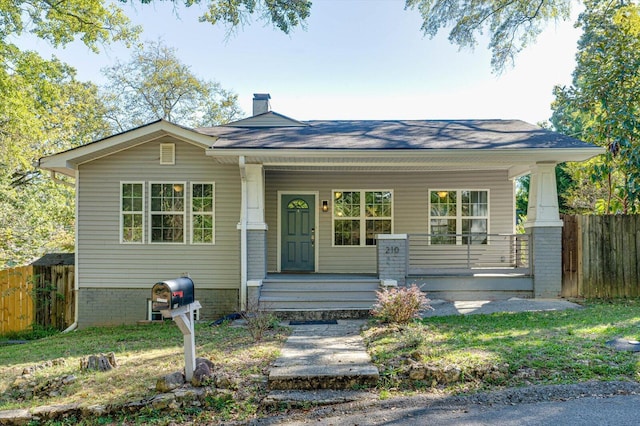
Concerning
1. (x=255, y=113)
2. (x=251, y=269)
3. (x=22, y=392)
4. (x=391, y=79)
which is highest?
(x=391, y=79)

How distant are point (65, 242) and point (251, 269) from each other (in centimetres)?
1146

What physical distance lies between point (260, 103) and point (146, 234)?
6102 millimetres

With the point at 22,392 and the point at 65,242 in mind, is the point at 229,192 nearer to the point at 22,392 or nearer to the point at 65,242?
the point at 22,392

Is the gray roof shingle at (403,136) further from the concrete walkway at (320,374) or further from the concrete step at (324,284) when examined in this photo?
the concrete walkway at (320,374)

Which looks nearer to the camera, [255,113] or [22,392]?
[22,392]

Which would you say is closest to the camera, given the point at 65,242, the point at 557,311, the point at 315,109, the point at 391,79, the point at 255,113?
the point at 557,311

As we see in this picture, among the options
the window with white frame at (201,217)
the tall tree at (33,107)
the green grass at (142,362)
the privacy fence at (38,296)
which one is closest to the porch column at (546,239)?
the green grass at (142,362)

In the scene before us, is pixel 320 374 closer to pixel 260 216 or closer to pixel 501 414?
pixel 501 414

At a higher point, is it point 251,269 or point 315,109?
point 315,109

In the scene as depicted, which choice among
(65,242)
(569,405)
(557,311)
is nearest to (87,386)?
(569,405)

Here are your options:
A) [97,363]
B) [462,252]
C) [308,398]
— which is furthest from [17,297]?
[462,252]

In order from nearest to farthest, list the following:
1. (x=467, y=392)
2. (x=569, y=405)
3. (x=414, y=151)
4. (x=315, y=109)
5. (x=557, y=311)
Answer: (x=569, y=405) < (x=467, y=392) < (x=557, y=311) < (x=414, y=151) < (x=315, y=109)

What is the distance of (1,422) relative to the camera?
Result: 3748 millimetres

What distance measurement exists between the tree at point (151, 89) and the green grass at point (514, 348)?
24.1 metres
